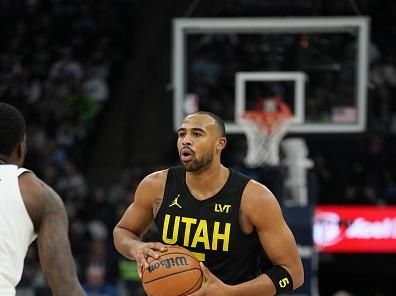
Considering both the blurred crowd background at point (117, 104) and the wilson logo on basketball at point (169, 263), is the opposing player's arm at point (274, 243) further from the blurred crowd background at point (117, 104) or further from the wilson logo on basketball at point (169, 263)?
the blurred crowd background at point (117, 104)

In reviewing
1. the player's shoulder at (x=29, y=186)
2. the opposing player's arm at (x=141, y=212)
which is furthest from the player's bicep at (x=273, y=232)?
the player's shoulder at (x=29, y=186)

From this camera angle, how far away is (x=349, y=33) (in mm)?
10922

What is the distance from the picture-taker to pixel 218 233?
196 inches

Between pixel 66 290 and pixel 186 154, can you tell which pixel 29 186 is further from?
pixel 186 154

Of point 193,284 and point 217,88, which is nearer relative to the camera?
point 193,284

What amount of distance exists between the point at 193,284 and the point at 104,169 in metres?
12.0

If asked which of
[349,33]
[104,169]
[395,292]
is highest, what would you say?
[349,33]

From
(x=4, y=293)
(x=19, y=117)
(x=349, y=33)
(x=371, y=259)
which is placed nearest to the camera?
(x=4, y=293)

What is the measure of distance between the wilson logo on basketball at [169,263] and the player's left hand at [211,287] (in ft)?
0.33

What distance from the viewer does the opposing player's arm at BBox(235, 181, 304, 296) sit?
16.0 ft

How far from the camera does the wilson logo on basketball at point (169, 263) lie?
4699 millimetres

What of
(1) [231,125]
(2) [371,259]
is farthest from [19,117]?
(2) [371,259]

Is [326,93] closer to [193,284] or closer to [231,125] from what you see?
[231,125]

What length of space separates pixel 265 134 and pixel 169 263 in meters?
6.11
